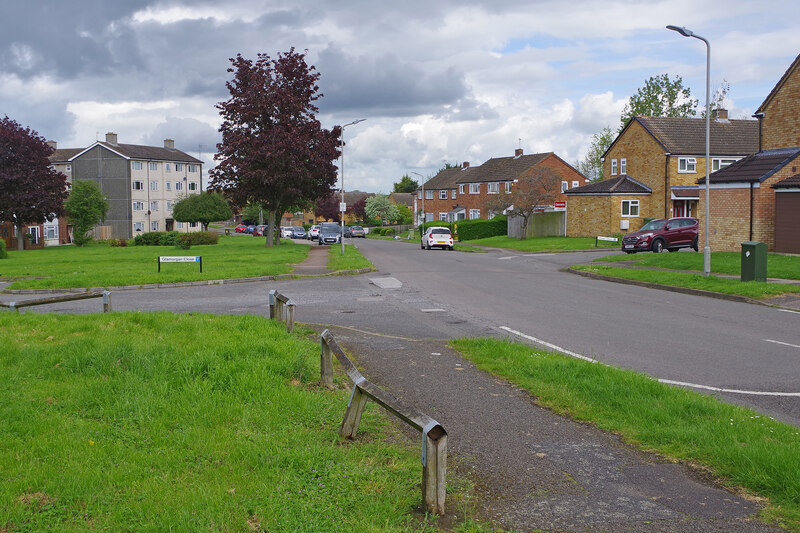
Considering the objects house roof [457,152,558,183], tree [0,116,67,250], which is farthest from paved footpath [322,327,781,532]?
house roof [457,152,558,183]

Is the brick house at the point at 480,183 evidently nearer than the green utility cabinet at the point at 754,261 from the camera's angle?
No

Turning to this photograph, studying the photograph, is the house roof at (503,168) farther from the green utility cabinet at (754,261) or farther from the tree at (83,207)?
the green utility cabinet at (754,261)

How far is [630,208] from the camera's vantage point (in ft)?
177

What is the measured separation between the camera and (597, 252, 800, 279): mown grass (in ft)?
77.2

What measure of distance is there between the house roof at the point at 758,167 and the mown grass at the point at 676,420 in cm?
2396

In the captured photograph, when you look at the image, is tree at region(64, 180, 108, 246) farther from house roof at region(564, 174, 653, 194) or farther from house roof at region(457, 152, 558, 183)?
house roof at region(457, 152, 558, 183)

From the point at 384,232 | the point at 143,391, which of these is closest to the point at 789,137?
the point at 143,391

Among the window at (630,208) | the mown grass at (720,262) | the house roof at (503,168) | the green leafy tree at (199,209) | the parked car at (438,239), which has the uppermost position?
the house roof at (503,168)

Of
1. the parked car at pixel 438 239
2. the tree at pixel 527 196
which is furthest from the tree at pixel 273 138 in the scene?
the tree at pixel 527 196

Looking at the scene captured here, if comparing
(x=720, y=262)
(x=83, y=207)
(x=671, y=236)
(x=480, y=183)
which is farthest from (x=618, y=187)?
(x=83, y=207)

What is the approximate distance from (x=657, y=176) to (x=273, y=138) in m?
30.2

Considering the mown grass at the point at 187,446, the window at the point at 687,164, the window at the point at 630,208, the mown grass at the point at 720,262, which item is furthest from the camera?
the window at the point at 687,164

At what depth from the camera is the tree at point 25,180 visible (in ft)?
188

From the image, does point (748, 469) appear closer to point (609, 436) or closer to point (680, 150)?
point (609, 436)
